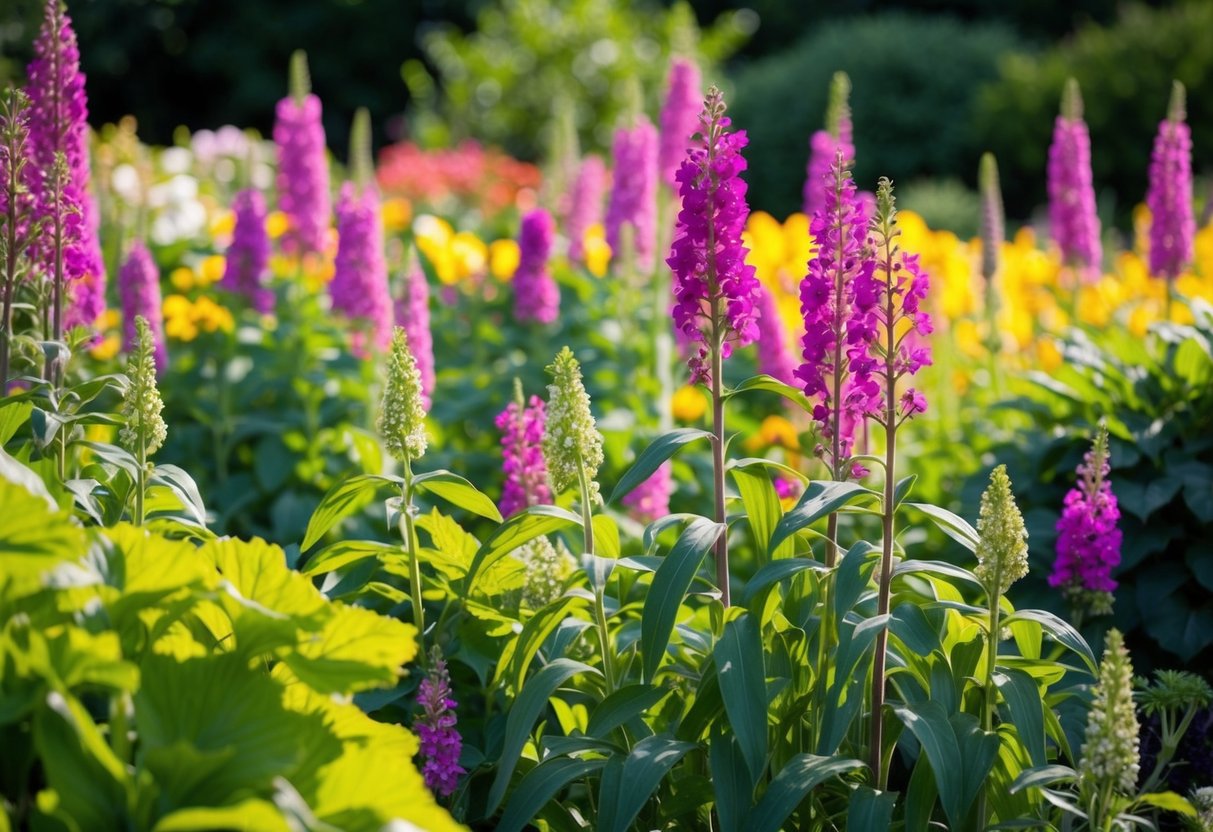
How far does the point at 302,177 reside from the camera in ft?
18.9

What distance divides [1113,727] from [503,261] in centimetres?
470

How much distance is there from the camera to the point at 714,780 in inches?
100

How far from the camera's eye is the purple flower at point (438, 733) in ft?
8.98

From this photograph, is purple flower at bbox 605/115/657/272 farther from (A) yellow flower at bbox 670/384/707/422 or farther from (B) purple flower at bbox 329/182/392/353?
(B) purple flower at bbox 329/182/392/353

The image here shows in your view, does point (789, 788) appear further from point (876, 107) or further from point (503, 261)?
point (876, 107)

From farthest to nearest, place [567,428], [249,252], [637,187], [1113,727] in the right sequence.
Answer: [637,187] < [249,252] < [567,428] < [1113,727]

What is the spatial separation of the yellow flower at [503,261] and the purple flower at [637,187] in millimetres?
780

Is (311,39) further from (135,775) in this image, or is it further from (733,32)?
(135,775)

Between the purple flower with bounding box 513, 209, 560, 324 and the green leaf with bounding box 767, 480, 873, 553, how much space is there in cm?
294

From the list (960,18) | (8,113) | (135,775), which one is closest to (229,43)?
(960,18)

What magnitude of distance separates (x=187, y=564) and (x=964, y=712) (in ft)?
5.21

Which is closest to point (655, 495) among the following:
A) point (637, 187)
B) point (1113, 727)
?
point (1113, 727)

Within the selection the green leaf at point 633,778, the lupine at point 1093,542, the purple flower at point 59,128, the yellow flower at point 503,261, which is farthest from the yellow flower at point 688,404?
the green leaf at point 633,778

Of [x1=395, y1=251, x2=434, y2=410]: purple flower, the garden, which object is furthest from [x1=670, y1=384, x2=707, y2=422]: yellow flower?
[x1=395, y1=251, x2=434, y2=410]: purple flower
